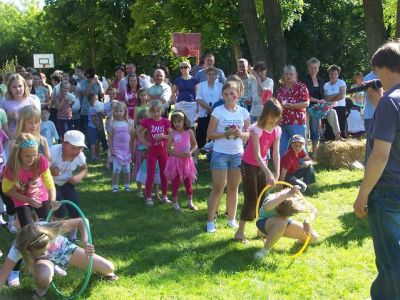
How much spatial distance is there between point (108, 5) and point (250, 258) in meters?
31.4

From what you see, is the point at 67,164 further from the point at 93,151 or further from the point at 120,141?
the point at 93,151

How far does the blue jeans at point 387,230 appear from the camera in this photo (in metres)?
3.56

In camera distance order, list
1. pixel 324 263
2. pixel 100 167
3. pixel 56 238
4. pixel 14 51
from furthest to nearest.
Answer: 1. pixel 14 51
2. pixel 100 167
3. pixel 324 263
4. pixel 56 238

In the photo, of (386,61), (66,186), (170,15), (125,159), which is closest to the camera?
(386,61)

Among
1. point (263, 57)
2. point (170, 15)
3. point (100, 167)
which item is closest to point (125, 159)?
point (100, 167)

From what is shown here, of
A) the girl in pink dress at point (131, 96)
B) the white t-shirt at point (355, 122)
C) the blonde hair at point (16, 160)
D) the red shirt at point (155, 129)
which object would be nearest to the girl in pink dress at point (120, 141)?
the red shirt at point (155, 129)

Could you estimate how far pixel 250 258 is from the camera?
5418 millimetres

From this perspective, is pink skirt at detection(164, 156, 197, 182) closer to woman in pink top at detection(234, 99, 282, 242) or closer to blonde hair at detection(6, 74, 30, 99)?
woman in pink top at detection(234, 99, 282, 242)

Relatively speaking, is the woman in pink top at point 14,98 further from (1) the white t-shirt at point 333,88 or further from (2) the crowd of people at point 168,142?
(1) the white t-shirt at point 333,88

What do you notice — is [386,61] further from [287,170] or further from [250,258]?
[287,170]

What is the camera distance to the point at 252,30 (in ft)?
39.7

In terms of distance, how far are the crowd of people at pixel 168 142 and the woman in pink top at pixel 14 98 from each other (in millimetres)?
14

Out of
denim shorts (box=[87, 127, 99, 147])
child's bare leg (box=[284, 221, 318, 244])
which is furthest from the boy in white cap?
denim shorts (box=[87, 127, 99, 147])

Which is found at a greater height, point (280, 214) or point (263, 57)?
point (263, 57)
